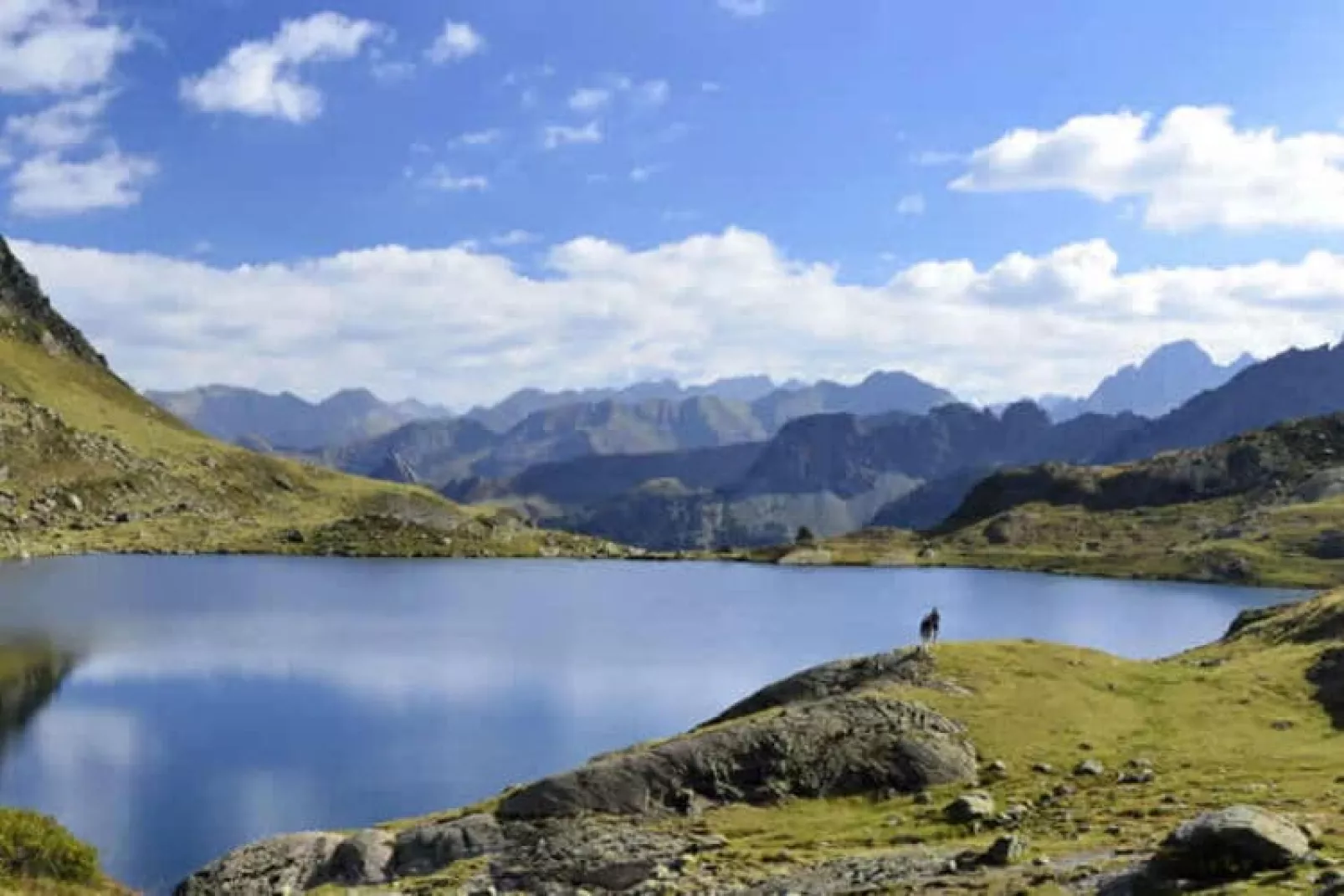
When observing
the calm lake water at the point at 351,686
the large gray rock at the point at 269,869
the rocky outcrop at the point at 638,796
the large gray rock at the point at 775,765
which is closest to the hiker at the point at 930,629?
the rocky outcrop at the point at 638,796

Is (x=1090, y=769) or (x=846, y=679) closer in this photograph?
(x=1090, y=769)

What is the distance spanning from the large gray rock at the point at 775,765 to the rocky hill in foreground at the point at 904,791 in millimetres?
78

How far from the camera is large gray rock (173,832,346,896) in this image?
45375 millimetres

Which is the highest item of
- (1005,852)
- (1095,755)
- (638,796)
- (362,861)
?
(1095,755)

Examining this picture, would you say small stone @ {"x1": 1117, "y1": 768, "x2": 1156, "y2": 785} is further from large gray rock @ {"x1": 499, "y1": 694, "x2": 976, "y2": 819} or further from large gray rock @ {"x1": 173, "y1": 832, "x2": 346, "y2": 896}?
large gray rock @ {"x1": 173, "y1": 832, "x2": 346, "y2": 896}

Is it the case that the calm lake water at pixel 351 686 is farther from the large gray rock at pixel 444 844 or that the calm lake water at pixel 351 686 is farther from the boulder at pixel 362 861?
the large gray rock at pixel 444 844

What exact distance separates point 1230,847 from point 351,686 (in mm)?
89216

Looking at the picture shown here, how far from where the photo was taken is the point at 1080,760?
143 feet

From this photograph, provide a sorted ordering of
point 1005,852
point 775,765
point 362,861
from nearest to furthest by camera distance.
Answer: point 1005,852, point 362,861, point 775,765

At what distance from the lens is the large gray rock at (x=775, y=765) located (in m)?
45.0

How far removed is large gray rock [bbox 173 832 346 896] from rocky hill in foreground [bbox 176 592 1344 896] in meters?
0.10

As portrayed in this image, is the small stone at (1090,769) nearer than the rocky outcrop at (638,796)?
Yes

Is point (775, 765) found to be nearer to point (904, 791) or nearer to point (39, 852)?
point (904, 791)

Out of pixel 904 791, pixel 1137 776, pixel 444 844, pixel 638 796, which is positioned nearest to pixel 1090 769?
pixel 1137 776
